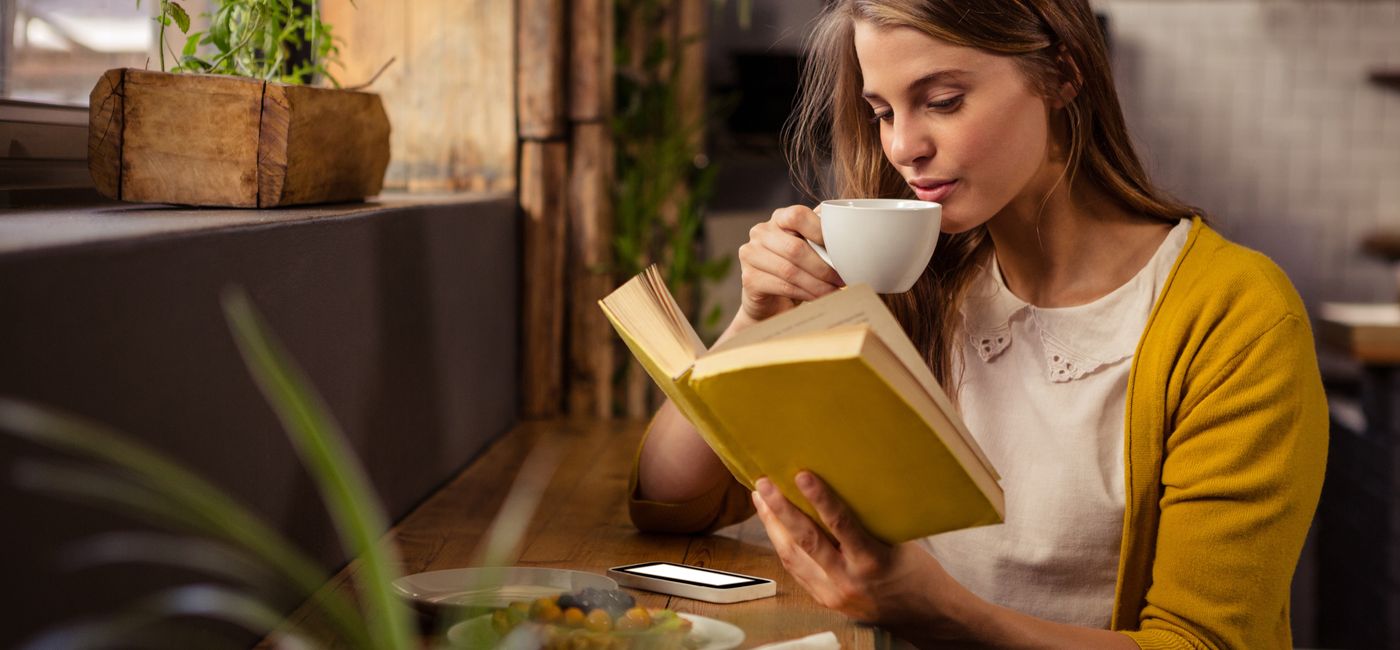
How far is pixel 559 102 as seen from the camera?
2170 millimetres

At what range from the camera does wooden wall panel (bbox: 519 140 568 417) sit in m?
2.14

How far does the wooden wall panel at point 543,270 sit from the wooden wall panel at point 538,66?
3 cm

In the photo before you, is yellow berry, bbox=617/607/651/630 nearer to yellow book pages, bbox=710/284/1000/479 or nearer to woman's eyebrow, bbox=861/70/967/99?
yellow book pages, bbox=710/284/1000/479

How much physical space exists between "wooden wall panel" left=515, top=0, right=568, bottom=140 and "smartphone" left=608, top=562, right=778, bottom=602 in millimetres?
1131

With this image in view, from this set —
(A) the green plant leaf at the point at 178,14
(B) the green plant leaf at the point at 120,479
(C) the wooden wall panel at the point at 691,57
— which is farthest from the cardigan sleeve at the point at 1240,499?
(C) the wooden wall panel at the point at 691,57

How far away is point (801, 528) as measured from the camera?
94cm

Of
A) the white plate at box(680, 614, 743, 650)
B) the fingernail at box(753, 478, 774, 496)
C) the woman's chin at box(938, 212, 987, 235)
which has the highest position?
the woman's chin at box(938, 212, 987, 235)

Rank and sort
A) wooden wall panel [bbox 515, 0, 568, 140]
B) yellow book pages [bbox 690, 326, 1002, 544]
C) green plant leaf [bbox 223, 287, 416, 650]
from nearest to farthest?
green plant leaf [bbox 223, 287, 416, 650]
yellow book pages [bbox 690, 326, 1002, 544]
wooden wall panel [bbox 515, 0, 568, 140]

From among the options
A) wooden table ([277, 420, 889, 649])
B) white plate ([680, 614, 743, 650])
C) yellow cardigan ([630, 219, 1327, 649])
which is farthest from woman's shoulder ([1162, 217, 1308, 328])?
white plate ([680, 614, 743, 650])

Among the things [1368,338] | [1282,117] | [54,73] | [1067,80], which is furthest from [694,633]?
[1282,117]

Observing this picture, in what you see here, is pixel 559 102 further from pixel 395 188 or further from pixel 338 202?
pixel 338 202

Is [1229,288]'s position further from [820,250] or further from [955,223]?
[820,250]

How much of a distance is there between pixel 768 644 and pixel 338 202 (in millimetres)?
774

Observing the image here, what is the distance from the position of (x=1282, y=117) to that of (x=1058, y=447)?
3.14 m
